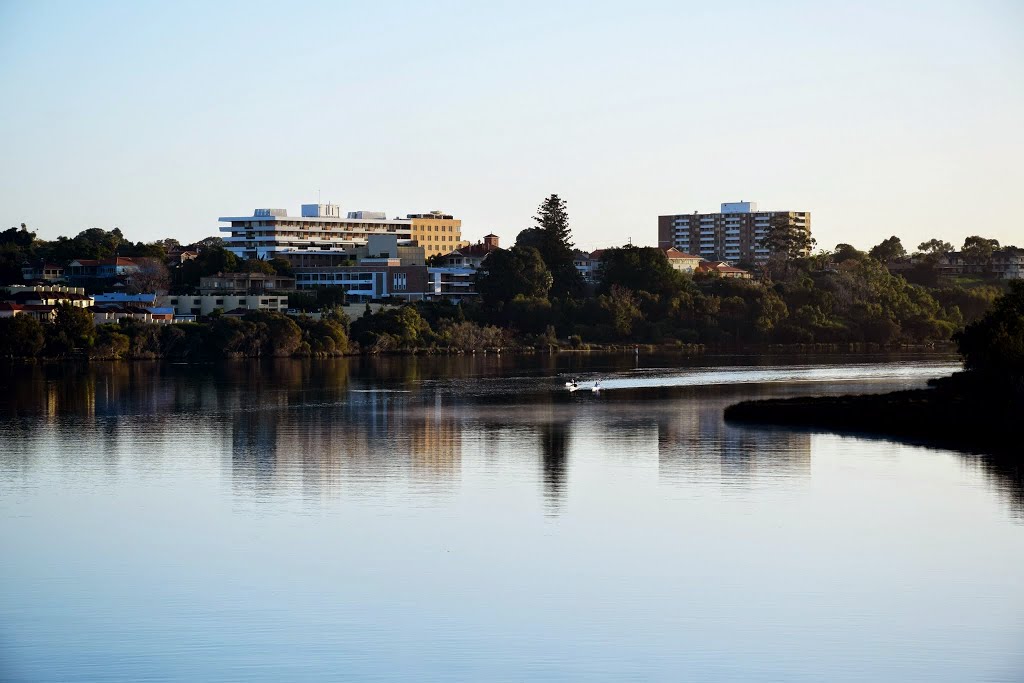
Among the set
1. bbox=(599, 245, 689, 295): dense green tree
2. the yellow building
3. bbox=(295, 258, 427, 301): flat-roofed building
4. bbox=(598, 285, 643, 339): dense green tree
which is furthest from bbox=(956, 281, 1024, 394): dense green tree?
the yellow building

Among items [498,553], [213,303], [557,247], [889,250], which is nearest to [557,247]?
[557,247]

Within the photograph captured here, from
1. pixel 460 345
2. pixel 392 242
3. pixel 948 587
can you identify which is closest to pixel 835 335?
pixel 460 345

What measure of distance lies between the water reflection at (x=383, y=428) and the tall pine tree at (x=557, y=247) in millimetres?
47310

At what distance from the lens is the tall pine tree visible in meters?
132

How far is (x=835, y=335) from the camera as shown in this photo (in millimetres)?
131875

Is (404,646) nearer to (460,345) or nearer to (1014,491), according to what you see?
(1014,491)

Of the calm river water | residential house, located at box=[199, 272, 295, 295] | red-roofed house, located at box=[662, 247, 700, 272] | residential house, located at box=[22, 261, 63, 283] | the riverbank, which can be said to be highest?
red-roofed house, located at box=[662, 247, 700, 272]

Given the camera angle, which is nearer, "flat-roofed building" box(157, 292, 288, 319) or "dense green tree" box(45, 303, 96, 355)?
"dense green tree" box(45, 303, 96, 355)

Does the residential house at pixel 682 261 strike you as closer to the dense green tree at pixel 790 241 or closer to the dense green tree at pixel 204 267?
the dense green tree at pixel 790 241

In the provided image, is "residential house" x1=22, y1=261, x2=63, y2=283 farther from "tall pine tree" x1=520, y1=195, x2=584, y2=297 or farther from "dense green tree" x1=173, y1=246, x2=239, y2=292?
"tall pine tree" x1=520, y1=195, x2=584, y2=297

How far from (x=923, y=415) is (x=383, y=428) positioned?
20.2 meters

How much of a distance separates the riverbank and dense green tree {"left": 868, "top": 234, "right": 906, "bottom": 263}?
5296 inches

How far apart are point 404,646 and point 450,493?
47.7 feet

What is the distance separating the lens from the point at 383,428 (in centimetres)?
5147
